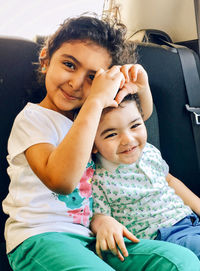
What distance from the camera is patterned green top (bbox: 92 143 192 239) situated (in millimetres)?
963

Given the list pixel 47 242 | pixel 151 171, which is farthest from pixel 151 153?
pixel 47 242

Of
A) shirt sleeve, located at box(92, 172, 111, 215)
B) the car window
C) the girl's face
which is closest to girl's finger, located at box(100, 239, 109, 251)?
shirt sleeve, located at box(92, 172, 111, 215)

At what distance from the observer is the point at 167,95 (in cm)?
130

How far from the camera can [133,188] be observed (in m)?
0.98

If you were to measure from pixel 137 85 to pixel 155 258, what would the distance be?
0.50 metres

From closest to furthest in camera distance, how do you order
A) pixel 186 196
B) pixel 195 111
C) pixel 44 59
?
pixel 44 59 < pixel 186 196 < pixel 195 111

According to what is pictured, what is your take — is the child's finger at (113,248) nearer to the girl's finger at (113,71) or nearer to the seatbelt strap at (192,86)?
the girl's finger at (113,71)

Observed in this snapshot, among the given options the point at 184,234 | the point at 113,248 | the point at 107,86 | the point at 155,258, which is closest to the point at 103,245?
the point at 113,248

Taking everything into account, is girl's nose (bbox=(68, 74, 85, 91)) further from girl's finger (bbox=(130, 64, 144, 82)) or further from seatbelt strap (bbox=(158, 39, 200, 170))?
seatbelt strap (bbox=(158, 39, 200, 170))

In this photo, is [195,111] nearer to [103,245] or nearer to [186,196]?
[186,196]

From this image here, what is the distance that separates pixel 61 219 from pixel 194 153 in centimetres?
65

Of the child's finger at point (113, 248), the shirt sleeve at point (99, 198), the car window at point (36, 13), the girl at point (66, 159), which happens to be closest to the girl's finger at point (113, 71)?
the girl at point (66, 159)

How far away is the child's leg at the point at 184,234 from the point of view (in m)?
0.89

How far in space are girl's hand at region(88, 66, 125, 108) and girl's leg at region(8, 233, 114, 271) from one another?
13.4 inches
